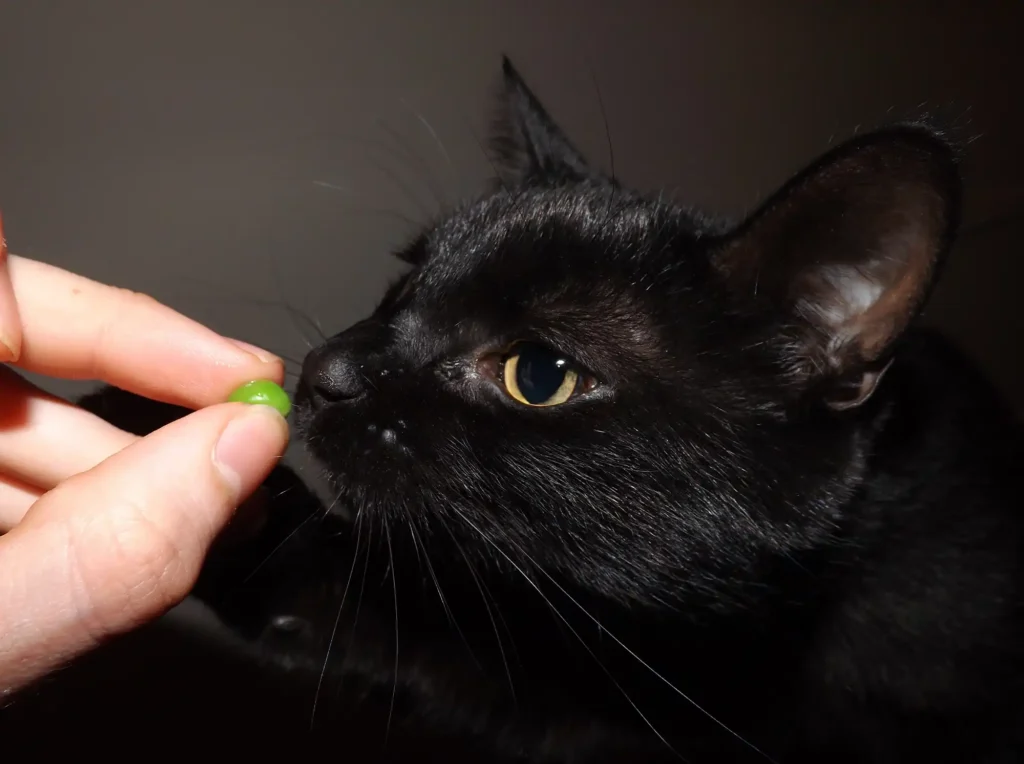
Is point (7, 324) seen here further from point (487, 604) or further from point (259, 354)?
point (487, 604)

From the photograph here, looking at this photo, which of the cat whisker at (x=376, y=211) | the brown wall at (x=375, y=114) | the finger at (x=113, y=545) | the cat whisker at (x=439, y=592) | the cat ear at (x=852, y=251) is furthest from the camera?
the cat whisker at (x=376, y=211)

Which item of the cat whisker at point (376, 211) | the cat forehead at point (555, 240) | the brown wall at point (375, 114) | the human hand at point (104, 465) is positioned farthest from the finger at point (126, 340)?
the cat whisker at point (376, 211)

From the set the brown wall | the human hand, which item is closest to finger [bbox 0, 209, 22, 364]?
the human hand

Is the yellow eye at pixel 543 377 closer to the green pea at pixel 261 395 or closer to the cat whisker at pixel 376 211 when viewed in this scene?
the green pea at pixel 261 395

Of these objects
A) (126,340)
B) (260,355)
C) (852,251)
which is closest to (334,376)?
(260,355)

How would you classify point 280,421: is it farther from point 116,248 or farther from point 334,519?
point 116,248

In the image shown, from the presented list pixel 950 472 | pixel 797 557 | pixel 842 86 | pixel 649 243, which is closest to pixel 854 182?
pixel 649 243
